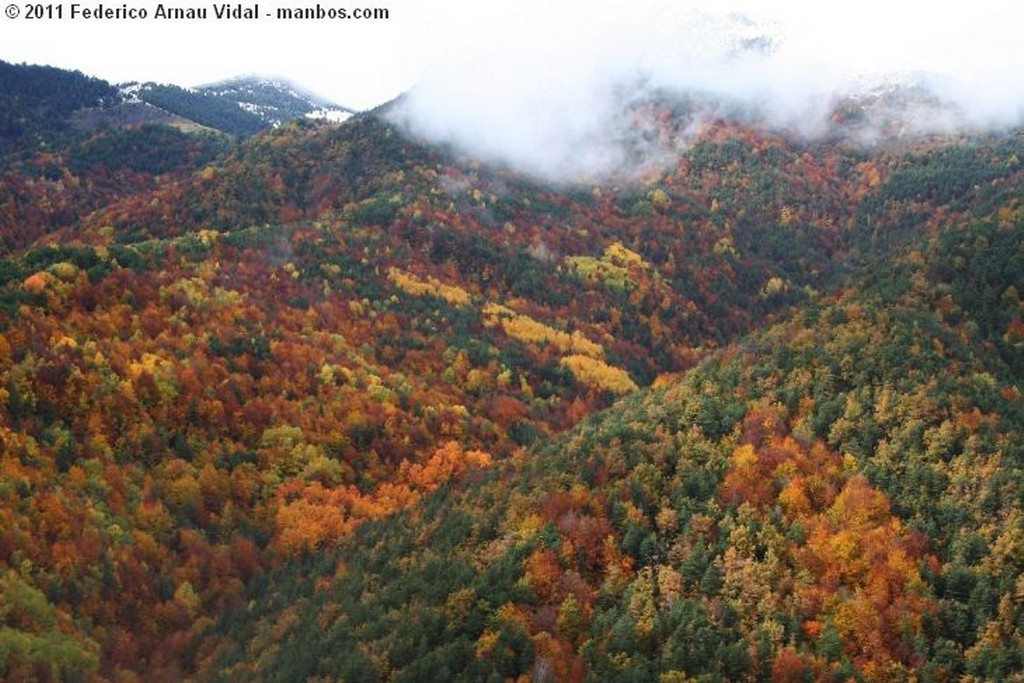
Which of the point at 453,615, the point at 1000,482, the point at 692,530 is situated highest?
the point at 1000,482

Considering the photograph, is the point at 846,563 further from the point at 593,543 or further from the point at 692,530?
the point at 593,543

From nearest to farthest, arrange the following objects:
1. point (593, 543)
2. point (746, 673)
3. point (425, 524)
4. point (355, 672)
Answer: point (746, 673) < point (355, 672) < point (593, 543) < point (425, 524)

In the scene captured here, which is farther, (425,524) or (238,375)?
(238,375)

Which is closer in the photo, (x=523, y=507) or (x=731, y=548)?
(x=731, y=548)

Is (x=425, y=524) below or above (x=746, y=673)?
below

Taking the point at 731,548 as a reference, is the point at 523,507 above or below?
below

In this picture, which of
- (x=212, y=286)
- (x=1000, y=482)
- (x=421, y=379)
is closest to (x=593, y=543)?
(x=1000, y=482)

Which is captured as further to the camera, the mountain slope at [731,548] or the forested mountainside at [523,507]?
the forested mountainside at [523,507]

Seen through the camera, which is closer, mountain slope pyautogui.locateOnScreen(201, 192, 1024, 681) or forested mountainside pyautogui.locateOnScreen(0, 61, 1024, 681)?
mountain slope pyautogui.locateOnScreen(201, 192, 1024, 681)

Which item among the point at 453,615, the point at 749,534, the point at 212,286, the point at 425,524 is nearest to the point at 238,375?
the point at 212,286

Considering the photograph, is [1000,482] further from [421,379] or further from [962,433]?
[421,379]

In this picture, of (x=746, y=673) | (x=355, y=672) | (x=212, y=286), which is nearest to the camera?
(x=746, y=673)
